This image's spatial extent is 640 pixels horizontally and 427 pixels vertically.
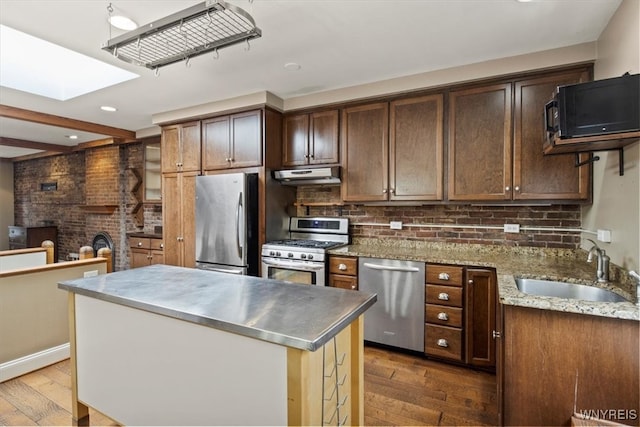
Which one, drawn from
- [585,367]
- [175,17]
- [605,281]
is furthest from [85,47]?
[605,281]

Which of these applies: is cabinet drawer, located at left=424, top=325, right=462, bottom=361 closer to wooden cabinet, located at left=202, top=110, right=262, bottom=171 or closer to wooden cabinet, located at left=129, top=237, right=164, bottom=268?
wooden cabinet, located at left=202, top=110, right=262, bottom=171

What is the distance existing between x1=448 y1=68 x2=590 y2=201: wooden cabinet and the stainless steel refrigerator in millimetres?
1995

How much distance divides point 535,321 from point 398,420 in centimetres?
108

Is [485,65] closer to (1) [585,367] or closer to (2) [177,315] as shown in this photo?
(1) [585,367]

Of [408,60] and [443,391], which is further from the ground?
[408,60]

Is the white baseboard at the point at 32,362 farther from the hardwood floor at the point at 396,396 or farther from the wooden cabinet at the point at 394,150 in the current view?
→ the wooden cabinet at the point at 394,150

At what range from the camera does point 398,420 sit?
199 cm

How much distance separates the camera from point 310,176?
3.31 m

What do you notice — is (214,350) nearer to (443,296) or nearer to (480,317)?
(443,296)

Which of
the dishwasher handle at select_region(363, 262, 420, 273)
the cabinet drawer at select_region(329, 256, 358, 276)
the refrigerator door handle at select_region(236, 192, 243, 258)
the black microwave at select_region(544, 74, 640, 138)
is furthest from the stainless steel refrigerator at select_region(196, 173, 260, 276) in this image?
the black microwave at select_region(544, 74, 640, 138)

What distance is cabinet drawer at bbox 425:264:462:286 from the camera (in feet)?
8.54

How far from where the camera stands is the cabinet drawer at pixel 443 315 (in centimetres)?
262

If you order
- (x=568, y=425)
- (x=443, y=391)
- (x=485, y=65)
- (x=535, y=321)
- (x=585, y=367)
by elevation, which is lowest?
(x=443, y=391)

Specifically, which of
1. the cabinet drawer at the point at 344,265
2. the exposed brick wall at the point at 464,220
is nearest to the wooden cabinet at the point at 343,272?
the cabinet drawer at the point at 344,265
